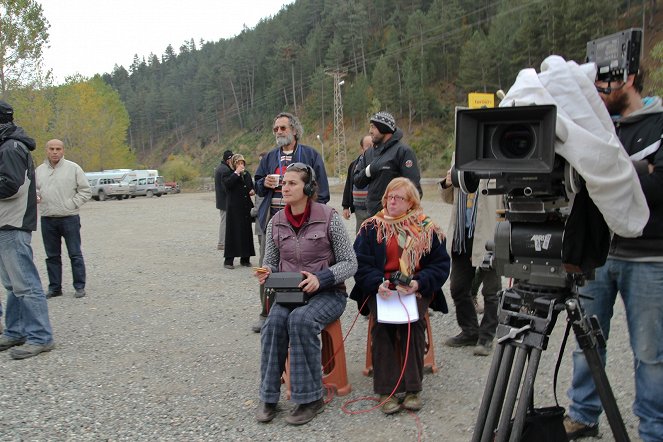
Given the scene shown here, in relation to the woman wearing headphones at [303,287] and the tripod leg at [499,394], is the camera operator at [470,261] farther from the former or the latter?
the tripod leg at [499,394]

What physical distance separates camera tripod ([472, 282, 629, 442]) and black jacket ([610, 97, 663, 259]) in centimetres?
49

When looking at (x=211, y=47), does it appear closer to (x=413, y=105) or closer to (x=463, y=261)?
(x=413, y=105)

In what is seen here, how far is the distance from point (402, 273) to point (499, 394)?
160cm

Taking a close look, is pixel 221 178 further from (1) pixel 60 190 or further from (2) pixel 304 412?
(2) pixel 304 412

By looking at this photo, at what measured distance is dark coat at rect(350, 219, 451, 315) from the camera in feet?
12.1

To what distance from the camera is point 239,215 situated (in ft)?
27.0

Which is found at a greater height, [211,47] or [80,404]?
[211,47]

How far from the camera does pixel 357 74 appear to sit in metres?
68.8

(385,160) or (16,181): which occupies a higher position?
(385,160)

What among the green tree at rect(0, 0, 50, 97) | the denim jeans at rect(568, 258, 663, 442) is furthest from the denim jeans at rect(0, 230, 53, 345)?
the green tree at rect(0, 0, 50, 97)

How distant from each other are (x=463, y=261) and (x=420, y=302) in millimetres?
958

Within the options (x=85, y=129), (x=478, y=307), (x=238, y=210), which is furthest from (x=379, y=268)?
(x=85, y=129)

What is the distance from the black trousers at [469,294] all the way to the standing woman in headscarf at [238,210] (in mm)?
4427

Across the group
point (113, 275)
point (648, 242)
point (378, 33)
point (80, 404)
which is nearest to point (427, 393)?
point (648, 242)
